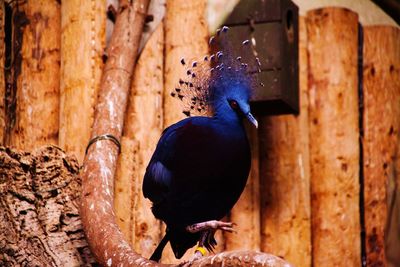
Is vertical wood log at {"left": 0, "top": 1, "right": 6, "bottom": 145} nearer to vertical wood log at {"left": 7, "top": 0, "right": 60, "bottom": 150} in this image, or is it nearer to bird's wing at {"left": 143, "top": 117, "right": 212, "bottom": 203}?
vertical wood log at {"left": 7, "top": 0, "right": 60, "bottom": 150}

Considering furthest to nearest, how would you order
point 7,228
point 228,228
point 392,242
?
point 7,228 < point 228,228 < point 392,242

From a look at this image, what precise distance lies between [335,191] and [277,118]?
23.4 inches

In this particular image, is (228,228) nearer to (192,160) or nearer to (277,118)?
(192,160)

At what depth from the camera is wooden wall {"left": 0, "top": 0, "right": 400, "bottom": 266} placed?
5508 mm

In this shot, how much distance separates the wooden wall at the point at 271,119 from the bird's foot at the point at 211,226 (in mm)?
1357

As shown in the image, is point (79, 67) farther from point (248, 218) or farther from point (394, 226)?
point (394, 226)

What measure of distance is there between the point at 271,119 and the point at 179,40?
0.79 meters

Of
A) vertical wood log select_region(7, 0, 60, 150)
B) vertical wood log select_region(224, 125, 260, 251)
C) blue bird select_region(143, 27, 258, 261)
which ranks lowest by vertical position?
vertical wood log select_region(224, 125, 260, 251)

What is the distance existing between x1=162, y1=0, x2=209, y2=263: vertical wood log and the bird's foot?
163cm

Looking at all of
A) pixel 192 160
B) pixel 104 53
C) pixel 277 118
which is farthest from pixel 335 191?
pixel 192 160

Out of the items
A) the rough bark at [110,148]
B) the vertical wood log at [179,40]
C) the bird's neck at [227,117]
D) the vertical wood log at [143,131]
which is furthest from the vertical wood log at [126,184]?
the bird's neck at [227,117]

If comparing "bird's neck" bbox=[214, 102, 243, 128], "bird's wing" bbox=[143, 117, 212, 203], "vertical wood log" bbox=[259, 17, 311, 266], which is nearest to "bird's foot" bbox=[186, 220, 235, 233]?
"bird's wing" bbox=[143, 117, 212, 203]

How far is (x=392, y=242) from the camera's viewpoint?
2.34m

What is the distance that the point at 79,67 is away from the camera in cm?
553
